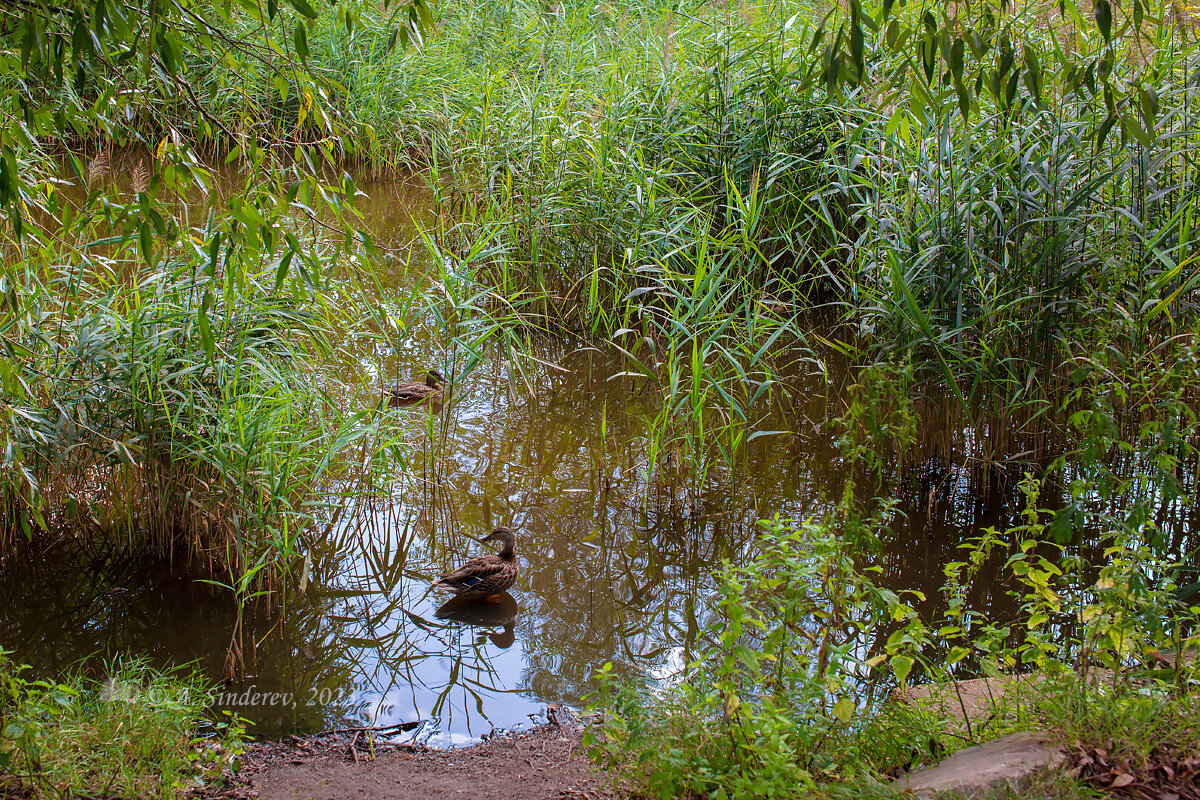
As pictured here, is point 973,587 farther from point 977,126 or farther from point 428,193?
point 428,193

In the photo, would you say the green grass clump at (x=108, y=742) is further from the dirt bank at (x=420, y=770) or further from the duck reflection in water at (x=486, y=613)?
the duck reflection in water at (x=486, y=613)

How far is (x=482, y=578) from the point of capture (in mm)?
3652

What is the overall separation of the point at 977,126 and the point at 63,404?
4.19 meters

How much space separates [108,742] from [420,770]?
87 cm

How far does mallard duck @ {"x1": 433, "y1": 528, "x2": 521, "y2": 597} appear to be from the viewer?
3.65 m

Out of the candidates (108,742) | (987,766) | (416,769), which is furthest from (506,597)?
(987,766)

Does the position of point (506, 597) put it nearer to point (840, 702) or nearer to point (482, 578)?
point (482, 578)

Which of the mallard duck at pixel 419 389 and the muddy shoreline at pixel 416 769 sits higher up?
the mallard duck at pixel 419 389

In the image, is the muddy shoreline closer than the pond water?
Yes

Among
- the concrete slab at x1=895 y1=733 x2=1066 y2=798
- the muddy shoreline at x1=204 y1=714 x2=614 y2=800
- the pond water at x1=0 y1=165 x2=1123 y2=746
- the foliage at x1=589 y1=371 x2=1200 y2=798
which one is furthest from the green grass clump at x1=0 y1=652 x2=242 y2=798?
the concrete slab at x1=895 y1=733 x2=1066 y2=798

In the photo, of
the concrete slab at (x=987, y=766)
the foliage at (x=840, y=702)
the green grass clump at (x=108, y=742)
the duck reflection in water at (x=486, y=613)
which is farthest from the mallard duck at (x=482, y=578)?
the concrete slab at (x=987, y=766)

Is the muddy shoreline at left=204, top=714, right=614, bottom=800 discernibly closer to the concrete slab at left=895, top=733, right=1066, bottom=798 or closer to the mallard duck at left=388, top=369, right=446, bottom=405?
the concrete slab at left=895, top=733, right=1066, bottom=798

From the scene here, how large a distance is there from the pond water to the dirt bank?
128 millimetres

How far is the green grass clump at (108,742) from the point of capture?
2.20 m
